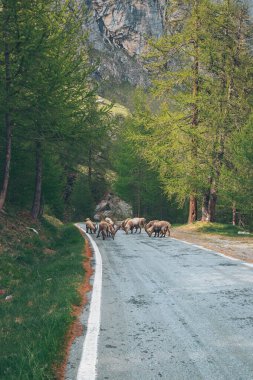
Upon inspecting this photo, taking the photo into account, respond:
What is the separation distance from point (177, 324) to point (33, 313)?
2.68 m

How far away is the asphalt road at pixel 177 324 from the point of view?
3.88 metres

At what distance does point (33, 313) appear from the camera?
650cm

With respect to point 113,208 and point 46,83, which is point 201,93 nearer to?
point 46,83

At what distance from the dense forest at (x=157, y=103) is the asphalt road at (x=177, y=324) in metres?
8.83

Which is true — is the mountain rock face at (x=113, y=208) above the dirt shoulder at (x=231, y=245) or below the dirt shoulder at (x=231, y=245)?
above

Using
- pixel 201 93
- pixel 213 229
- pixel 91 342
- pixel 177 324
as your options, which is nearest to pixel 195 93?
pixel 201 93

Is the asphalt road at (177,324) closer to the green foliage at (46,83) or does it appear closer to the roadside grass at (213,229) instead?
the green foliage at (46,83)

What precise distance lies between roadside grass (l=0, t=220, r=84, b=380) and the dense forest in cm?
522

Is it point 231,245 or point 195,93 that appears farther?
point 195,93

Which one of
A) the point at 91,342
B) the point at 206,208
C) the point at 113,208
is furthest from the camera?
the point at 113,208

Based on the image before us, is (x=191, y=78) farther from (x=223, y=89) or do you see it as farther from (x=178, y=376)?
(x=178, y=376)

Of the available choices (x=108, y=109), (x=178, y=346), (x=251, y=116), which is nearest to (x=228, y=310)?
(x=178, y=346)

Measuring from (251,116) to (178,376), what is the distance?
66.6 ft

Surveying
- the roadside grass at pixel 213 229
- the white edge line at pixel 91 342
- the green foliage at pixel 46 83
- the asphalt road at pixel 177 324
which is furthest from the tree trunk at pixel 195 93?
the white edge line at pixel 91 342
